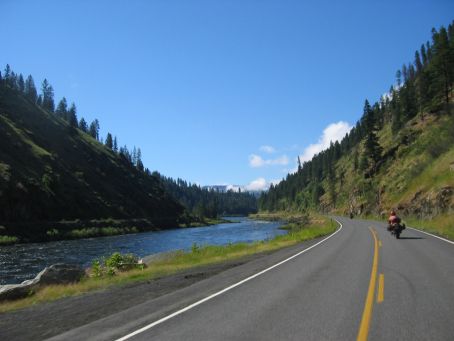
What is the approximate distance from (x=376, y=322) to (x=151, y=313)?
182 inches

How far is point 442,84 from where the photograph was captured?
258 feet

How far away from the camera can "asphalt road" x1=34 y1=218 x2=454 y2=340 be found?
708cm

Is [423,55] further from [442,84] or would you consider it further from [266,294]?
[266,294]

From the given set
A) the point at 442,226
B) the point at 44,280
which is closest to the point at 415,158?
the point at 442,226

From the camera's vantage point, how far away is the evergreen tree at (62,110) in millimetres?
177125

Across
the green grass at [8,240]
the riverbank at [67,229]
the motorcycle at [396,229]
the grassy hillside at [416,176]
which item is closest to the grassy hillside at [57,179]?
the riverbank at [67,229]

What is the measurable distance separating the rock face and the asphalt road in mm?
5672

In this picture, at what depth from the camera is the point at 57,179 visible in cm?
9350

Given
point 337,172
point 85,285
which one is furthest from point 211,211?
point 85,285

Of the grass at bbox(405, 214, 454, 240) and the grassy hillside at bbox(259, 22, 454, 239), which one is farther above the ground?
the grassy hillside at bbox(259, 22, 454, 239)

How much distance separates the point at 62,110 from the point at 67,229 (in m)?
121

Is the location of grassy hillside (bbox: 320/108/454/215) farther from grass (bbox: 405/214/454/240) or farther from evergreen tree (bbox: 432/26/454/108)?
evergreen tree (bbox: 432/26/454/108)

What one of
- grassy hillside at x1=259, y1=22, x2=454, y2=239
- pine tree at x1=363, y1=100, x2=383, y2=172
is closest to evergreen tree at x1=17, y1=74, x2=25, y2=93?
grassy hillside at x1=259, y1=22, x2=454, y2=239

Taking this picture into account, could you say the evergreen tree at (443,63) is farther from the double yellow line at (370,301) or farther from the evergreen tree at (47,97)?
the evergreen tree at (47,97)
